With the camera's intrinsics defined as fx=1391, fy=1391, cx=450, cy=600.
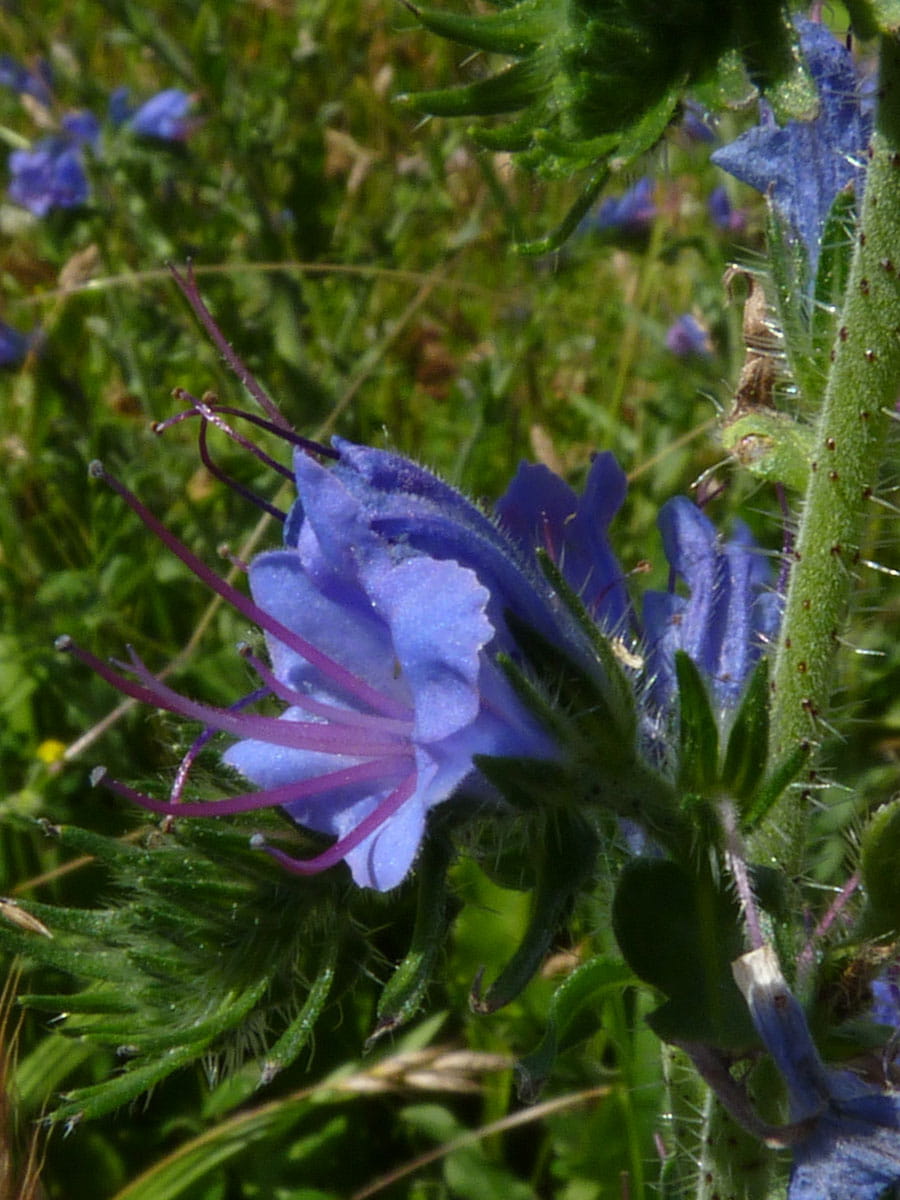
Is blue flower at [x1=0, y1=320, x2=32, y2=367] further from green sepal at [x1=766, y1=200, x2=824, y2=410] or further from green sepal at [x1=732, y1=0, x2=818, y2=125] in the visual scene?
green sepal at [x1=732, y1=0, x2=818, y2=125]

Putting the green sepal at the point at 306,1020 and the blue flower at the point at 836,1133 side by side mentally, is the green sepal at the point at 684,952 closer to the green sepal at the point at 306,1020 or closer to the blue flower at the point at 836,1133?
the blue flower at the point at 836,1133

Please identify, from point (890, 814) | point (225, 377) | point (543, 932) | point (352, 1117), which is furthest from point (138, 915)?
point (225, 377)

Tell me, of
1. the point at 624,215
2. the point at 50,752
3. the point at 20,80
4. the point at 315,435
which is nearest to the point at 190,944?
the point at 50,752

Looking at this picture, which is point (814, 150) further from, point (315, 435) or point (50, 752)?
point (50, 752)

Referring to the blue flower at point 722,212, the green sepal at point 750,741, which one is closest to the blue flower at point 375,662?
the green sepal at point 750,741

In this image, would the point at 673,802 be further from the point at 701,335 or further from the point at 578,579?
the point at 701,335

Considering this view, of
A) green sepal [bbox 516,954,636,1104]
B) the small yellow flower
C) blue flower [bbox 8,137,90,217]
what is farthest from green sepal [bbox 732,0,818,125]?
blue flower [bbox 8,137,90,217]
